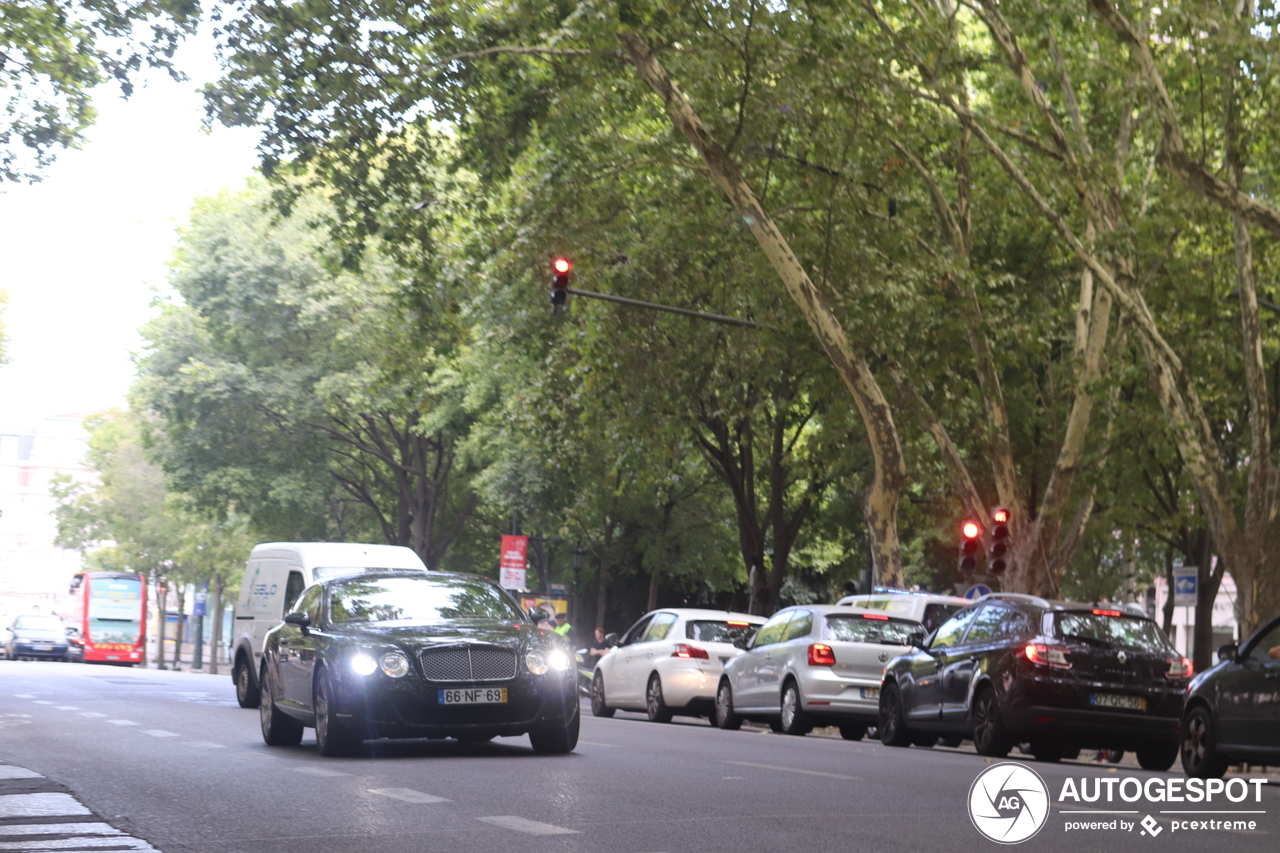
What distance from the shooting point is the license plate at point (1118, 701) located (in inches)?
652

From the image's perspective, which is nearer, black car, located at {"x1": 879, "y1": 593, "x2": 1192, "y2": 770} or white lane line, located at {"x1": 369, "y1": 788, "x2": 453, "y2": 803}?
white lane line, located at {"x1": 369, "y1": 788, "x2": 453, "y2": 803}

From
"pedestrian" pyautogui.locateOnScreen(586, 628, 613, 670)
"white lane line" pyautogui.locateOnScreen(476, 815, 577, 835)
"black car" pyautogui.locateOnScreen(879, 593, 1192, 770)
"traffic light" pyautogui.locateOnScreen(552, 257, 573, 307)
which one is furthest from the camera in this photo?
"pedestrian" pyautogui.locateOnScreen(586, 628, 613, 670)

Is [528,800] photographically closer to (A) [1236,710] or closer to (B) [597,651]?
(A) [1236,710]

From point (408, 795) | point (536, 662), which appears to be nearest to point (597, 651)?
point (536, 662)

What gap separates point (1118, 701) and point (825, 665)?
466 cm

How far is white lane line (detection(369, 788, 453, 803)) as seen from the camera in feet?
33.2

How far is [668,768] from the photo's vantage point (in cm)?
1298

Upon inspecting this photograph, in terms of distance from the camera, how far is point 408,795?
1040 centimetres

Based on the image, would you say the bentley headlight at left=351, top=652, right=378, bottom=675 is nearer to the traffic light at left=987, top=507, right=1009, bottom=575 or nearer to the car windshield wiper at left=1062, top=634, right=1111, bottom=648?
the car windshield wiper at left=1062, top=634, right=1111, bottom=648

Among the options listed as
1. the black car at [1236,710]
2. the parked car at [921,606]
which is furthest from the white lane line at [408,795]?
the parked car at [921,606]

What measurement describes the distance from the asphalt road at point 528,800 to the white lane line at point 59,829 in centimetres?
1

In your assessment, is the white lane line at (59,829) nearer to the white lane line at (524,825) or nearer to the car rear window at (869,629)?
the white lane line at (524,825)

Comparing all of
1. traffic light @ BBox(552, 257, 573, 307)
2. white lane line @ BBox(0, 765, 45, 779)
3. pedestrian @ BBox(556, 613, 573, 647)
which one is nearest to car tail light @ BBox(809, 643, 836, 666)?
traffic light @ BBox(552, 257, 573, 307)

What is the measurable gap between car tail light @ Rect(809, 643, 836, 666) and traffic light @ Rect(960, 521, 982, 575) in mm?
5959
